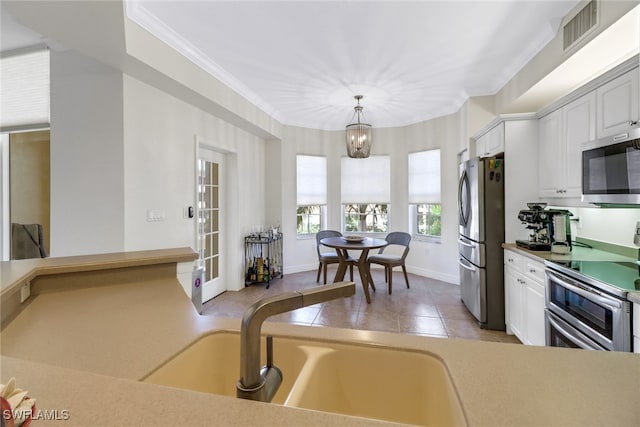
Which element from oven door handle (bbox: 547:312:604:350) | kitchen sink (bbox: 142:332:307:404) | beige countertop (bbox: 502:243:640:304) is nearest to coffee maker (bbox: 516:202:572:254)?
beige countertop (bbox: 502:243:640:304)

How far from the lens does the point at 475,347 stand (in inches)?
34.5

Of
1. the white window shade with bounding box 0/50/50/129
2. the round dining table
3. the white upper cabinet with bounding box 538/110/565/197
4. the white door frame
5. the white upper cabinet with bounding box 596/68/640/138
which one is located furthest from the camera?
the round dining table

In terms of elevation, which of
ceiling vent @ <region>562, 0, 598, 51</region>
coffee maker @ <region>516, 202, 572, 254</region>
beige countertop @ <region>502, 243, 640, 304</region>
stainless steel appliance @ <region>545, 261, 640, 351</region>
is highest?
ceiling vent @ <region>562, 0, 598, 51</region>

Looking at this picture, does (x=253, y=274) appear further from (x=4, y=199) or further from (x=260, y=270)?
(x=4, y=199)

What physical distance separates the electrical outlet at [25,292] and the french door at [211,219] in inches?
98.1

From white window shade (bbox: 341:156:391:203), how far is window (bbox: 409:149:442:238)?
482mm

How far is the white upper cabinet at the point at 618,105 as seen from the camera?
1.93 m

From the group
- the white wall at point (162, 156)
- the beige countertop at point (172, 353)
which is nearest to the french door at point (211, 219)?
the white wall at point (162, 156)

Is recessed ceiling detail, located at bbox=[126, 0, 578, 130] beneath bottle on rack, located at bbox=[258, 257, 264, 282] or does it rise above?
above

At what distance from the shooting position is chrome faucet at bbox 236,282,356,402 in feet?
1.93

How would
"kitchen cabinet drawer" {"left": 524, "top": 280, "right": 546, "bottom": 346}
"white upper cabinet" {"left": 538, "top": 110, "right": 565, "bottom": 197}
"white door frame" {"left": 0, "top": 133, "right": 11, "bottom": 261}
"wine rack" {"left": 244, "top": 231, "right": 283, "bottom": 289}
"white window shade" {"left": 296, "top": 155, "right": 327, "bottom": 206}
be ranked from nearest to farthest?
"kitchen cabinet drawer" {"left": 524, "top": 280, "right": 546, "bottom": 346} < "white upper cabinet" {"left": 538, "top": 110, "right": 565, "bottom": 197} < "white door frame" {"left": 0, "top": 133, "right": 11, "bottom": 261} < "wine rack" {"left": 244, "top": 231, "right": 283, "bottom": 289} < "white window shade" {"left": 296, "top": 155, "right": 327, "bottom": 206}

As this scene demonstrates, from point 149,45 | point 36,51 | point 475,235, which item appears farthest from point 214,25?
point 475,235

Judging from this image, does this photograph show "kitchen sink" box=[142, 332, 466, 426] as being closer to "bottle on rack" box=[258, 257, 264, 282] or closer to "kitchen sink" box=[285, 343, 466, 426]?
"kitchen sink" box=[285, 343, 466, 426]

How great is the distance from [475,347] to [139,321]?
1.13 metres
